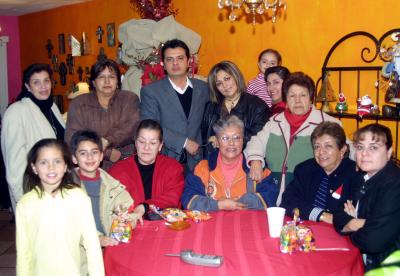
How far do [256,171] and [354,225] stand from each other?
0.71 metres

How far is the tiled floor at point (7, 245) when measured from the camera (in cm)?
372

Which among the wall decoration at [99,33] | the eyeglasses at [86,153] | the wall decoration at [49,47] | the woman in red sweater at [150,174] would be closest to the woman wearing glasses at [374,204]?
the woman in red sweater at [150,174]

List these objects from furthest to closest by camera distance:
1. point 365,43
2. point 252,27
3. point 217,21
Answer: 1. point 217,21
2. point 252,27
3. point 365,43

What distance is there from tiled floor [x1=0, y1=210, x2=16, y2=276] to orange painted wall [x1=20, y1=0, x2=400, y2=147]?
2.79 meters

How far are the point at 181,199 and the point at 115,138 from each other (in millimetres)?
748

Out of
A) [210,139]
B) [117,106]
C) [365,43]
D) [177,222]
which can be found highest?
[365,43]

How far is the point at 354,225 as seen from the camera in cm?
207

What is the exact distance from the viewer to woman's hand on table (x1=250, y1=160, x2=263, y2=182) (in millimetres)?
2621

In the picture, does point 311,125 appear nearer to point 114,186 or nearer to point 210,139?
point 210,139

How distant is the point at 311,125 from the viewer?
9.36ft

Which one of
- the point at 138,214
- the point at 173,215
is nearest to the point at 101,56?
the point at 138,214

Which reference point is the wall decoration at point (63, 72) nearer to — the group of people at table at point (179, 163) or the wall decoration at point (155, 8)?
the wall decoration at point (155, 8)

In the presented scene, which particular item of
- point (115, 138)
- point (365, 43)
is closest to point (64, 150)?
point (115, 138)

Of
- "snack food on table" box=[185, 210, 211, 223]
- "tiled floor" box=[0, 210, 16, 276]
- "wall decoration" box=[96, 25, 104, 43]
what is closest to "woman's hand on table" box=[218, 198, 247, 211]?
"snack food on table" box=[185, 210, 211, 223]
